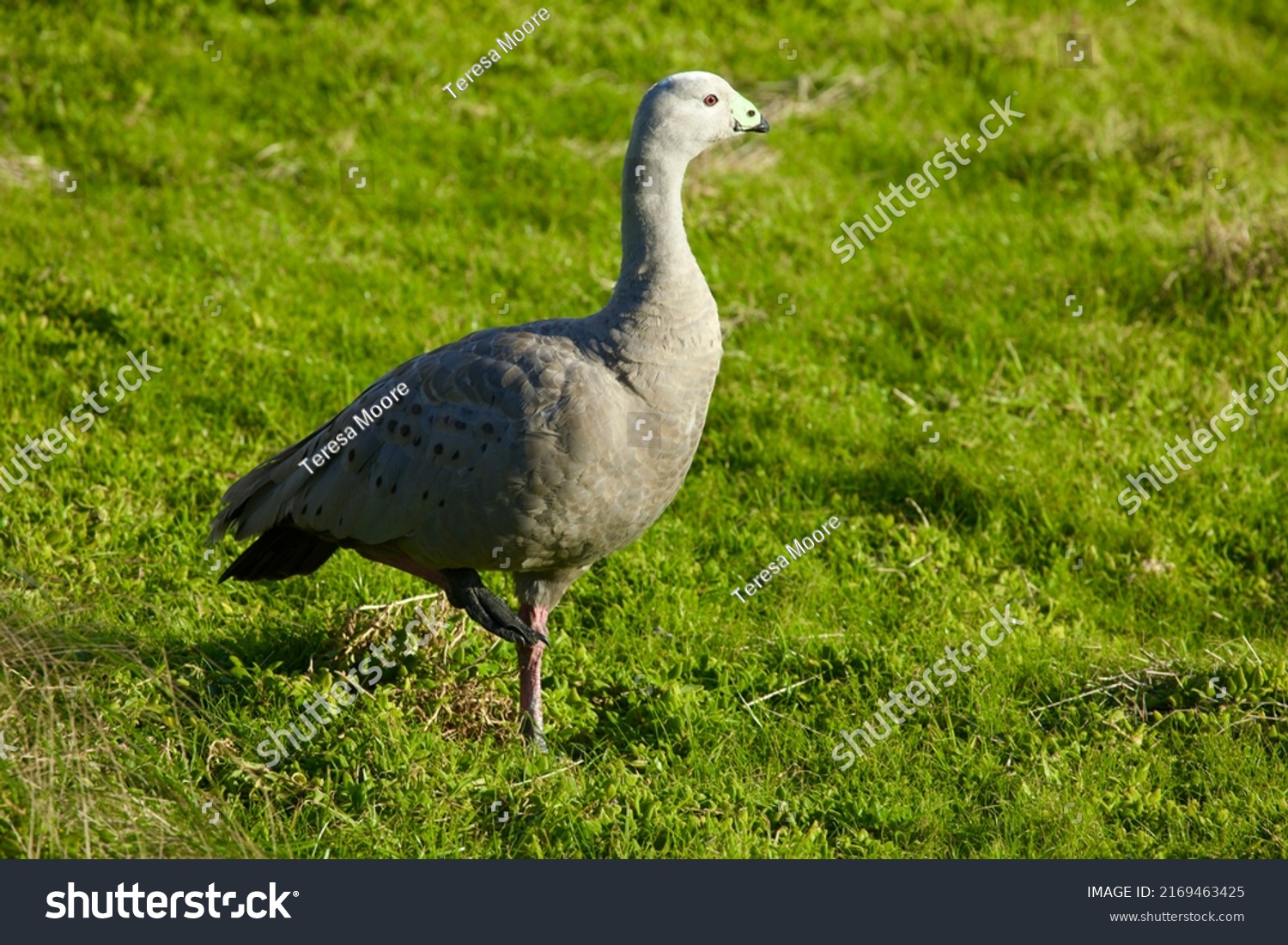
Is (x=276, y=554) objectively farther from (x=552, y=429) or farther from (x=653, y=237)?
(x=653, y=237)

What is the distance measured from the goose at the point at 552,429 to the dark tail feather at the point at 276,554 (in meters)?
0.25

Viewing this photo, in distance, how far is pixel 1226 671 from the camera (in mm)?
5957

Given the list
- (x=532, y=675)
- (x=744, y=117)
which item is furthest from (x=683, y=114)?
(x=532, y=675)

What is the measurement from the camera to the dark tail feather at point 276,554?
6.05 metres

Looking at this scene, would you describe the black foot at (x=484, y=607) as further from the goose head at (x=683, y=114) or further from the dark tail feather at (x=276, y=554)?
the goose head at (x=683, y=114)

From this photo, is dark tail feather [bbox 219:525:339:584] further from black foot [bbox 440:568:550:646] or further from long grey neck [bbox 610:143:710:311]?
long grey neck [bbox 610:143:710:311]

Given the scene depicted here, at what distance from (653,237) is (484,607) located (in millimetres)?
1665

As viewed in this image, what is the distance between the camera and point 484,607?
560 centimetres

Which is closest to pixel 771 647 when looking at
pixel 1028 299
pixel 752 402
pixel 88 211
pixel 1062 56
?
pixel 752 402

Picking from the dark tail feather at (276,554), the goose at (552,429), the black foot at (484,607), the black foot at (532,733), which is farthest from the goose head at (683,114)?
the black foot at (532,733)

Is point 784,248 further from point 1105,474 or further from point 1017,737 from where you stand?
point 1017,737

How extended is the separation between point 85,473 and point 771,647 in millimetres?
3729

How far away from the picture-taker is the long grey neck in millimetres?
5359

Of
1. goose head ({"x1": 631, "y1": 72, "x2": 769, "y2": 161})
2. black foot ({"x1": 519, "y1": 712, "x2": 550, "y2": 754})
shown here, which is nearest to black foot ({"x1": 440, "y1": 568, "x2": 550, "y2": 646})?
black foot ({"x1": 519, "y1": 712, "x2": 550, "y2": 754})
